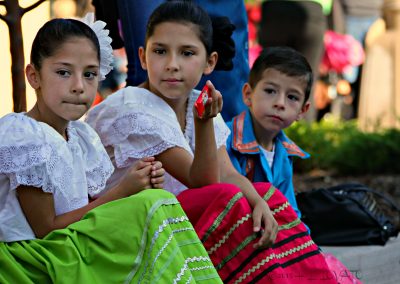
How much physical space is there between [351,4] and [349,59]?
0.72 meters

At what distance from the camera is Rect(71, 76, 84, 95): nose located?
3436mm

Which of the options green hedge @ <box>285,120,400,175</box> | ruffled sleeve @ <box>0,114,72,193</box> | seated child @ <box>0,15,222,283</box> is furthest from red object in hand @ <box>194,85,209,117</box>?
green hedge @ <box>285,120,400,175</box>

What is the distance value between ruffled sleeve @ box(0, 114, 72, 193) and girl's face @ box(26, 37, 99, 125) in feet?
0.31

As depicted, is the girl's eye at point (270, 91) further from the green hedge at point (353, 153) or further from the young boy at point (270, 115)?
the green hedge at point (353, 153)

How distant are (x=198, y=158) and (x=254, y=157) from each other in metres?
0.76

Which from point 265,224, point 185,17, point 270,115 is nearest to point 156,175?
point 265,224

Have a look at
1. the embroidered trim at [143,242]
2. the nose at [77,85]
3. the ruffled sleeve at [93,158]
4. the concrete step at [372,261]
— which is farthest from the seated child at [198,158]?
the concrete step at [372,261]

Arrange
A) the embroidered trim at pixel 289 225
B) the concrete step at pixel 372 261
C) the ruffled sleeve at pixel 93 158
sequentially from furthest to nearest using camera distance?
1. the concrete step at pixel 372 261
2. the embroidered trim at pixel 289 225
3. the ruffled sleeve at pixel 93 158

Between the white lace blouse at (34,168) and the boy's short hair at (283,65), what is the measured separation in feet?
4.05

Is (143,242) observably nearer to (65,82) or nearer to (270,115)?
(65,82)

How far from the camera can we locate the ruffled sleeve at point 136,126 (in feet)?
12.7

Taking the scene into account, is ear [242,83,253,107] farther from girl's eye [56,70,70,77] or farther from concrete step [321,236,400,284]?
girl's eye [56,70,70,77]

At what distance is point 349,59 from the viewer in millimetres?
12320

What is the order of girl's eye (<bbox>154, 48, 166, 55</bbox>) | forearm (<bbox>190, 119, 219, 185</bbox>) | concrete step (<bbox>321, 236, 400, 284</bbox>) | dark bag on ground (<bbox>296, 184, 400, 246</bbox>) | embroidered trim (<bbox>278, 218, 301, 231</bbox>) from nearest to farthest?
forearm (<bbox>190, 119, 219, 185</bbox>) → embroidered trim (<bbox>278, 218, 301, 231</bbox>) → girl's eye (<bbox>154, 48, 166, 55</bbox>) → concrete step (<bbox>321, 236, 400, 284</bbox>) → dark bag on ground (<bbox>296, 184, 400, 246</bbox>)
